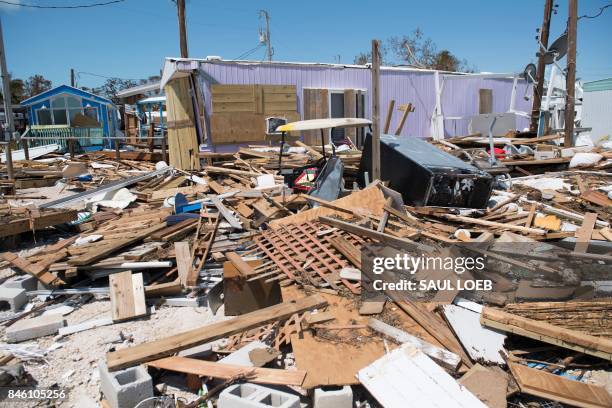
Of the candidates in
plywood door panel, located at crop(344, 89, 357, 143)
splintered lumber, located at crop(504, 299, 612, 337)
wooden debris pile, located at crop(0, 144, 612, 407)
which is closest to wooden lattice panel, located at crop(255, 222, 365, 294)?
wooden debris pile, located at crop(0, 144, 612, 407)

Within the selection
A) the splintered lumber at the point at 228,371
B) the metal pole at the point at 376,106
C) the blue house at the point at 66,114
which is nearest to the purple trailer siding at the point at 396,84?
the metal pole at the point at 376,106

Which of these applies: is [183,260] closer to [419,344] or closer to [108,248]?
[108,248]

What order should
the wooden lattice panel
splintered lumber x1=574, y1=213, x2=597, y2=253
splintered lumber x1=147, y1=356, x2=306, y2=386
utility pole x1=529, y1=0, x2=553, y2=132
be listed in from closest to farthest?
1. splintered lumber x1=147, y1=356, x2=306, y2=386
2. the wooden lattice panel
3. splintered lumber x1=574, y1=213, x2=597, y2=253
4. utility pole x1=529, y1=0, x2=553, y2=132

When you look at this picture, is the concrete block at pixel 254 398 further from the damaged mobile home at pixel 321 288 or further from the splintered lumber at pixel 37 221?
the splintered lumber at pixel 37 221

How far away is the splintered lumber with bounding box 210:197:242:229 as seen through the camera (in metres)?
6.75

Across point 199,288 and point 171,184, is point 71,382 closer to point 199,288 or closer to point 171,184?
point 199,288

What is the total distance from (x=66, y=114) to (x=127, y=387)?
79.3ft

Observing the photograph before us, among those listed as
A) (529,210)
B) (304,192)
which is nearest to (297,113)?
(304,192)

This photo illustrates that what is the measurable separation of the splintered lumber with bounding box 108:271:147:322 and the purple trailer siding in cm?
873

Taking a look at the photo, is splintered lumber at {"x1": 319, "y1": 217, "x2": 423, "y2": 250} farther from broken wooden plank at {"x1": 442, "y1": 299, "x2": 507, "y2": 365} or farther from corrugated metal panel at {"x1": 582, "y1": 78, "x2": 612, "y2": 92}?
corrugated metal panel at {"x1": 582, "y1": 78, "x2": 612, "y2": 92}

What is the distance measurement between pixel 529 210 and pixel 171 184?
7.90m

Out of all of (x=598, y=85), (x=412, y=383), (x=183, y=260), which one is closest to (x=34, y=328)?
(x=183, y=260)

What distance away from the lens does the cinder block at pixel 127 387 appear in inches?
123

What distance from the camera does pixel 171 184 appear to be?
1055 cm
